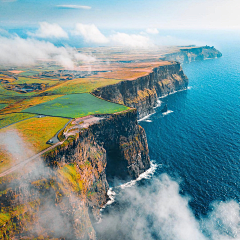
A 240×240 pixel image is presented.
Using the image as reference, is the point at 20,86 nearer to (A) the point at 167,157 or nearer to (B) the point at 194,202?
(A) the point at 167,157

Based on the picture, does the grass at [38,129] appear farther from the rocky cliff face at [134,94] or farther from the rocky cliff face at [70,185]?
the rocky cliff face at [134,94]

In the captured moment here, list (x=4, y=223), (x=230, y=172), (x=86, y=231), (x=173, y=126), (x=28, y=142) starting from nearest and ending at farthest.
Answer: (x=4, y=223) < (x=86, y=231) < (x=28, y=142) < (x=230, y=172) < (x=173, y=126)

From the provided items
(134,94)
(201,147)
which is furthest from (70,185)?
(134,94)

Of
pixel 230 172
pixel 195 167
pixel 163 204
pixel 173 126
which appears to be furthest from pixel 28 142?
pixel 173 126

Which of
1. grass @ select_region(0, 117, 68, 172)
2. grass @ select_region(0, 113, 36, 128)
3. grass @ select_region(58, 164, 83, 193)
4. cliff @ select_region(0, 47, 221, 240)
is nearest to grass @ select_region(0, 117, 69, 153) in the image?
grass @ select_region(0, 117, 68, 172)

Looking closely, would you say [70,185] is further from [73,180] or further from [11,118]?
[11,118]

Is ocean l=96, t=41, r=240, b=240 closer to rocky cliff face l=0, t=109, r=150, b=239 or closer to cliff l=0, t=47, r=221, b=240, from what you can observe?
cliff l=0, t=47, r=221, b=240

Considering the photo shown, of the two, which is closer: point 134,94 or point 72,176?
point 72,176
